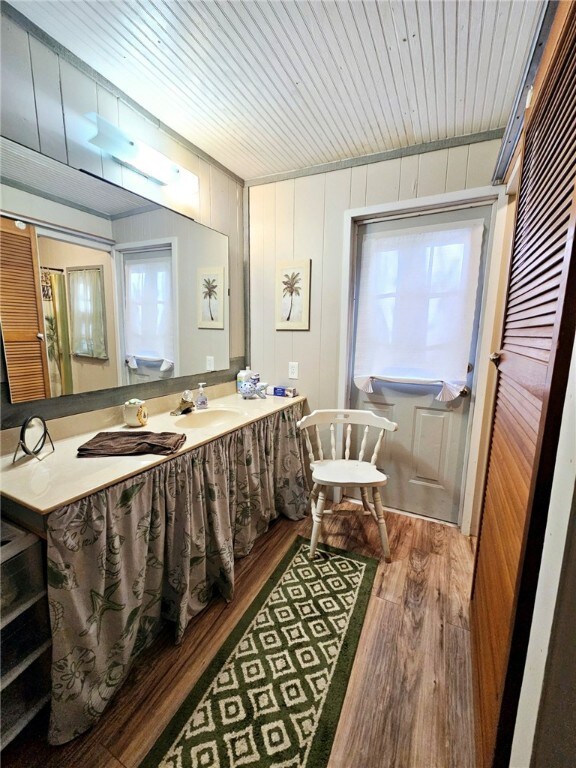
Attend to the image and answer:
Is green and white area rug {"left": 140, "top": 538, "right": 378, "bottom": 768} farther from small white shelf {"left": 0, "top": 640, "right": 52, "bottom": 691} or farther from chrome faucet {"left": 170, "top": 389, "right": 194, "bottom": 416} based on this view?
chrome faucet {"left": 170, "top": 389, "right": 194, "bottom": 416}

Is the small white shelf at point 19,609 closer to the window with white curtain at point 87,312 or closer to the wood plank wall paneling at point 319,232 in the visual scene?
the window with white curtain at point 87,312

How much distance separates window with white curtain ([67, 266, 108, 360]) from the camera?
4.23 ft

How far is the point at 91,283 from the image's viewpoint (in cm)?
135

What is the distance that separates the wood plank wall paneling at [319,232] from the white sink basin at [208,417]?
0.57m

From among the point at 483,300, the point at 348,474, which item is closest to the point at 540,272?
the point at 483,300

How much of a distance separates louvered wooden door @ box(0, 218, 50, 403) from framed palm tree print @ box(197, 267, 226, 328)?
922 millimetres

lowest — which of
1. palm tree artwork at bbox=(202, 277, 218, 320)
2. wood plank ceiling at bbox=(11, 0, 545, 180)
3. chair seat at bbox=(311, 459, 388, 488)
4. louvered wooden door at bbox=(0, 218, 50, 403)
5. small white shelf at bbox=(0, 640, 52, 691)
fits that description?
small white shelf at bbox=(0, 640, 52, 691)

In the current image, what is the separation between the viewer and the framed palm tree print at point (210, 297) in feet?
6.59

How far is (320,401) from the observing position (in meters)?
2.27

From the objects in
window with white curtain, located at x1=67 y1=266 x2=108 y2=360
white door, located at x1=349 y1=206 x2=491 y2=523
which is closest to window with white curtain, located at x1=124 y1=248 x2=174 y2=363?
window with white curtain, located at x1=67 y1=266 x2=108 y2=360

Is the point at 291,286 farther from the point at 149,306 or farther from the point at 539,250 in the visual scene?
the point at 539,250

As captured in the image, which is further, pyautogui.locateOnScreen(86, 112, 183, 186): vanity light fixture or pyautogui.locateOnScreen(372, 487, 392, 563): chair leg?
pyautogui.locateOnScreen(372, 487, 392, 563): chair leg

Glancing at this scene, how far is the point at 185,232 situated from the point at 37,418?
127 centimetres

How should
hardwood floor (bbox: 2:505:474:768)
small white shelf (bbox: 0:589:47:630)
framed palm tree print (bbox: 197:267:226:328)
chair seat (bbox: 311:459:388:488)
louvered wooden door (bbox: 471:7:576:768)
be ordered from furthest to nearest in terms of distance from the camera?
framed palm tree print (bbox: 197:267:226:328) → chair seat (bbox: 311:459:388:488) → hardwood floor (bbox: 2:505:474:768) → small white shelf (bbox: 0:589:47:630) → louvered wooden door (bbox: 471:7:576:768)
